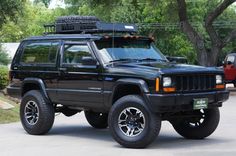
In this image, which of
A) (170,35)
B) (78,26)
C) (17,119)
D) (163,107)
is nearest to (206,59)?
(17,119)

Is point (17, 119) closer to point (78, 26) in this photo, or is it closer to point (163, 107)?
point (78, 26)

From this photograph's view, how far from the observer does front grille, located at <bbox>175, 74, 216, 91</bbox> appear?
1008 cm

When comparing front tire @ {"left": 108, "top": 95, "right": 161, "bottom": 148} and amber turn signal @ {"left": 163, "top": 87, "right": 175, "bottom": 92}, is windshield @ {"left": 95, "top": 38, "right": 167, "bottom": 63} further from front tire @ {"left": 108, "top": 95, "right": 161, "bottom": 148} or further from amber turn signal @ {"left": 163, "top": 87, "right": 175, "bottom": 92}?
amber turn signal @ {"left": 163, "top": 87, "right": 175, "bottom": 92}

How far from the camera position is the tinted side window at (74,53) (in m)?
11.2

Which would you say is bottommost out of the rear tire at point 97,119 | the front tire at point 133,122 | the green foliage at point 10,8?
the rear tire at point 97,119

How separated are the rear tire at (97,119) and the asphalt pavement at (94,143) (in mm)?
141

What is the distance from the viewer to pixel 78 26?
12070 millimetres

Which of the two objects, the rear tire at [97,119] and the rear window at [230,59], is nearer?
the rear tire at [97,119]

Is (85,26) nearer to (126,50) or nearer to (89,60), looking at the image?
(126,50)

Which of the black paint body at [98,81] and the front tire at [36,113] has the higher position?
the black paint body at [98,81]

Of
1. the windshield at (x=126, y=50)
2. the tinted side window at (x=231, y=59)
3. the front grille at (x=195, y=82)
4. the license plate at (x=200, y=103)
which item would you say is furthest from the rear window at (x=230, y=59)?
the license plate at (x=200, y=103)

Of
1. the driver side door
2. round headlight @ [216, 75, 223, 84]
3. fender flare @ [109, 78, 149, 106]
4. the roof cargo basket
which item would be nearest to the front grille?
round headlight @ [216, 75, 223, 84]

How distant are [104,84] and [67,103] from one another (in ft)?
3.72

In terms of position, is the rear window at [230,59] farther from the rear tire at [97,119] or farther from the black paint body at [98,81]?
the black paint body at [98,81]
